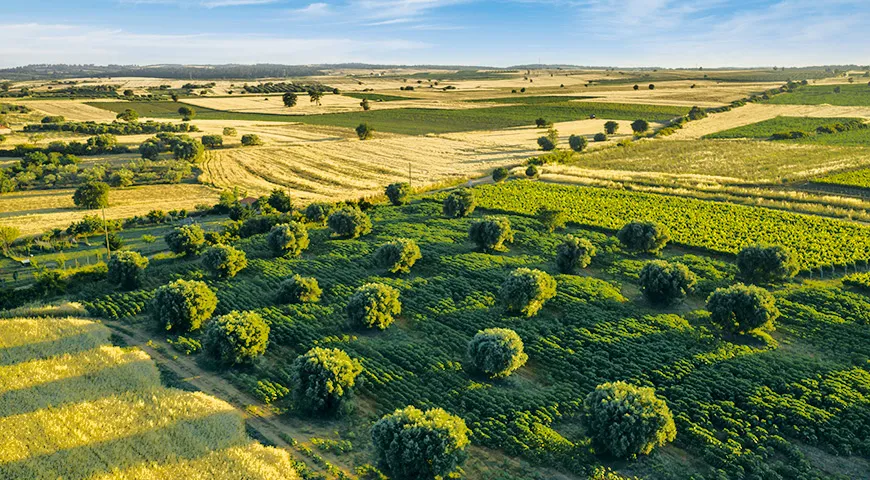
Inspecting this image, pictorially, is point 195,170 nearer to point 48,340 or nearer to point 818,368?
point 48,340

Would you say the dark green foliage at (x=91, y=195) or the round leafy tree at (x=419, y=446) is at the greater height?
the dark green foliage at (x=91, y=195)

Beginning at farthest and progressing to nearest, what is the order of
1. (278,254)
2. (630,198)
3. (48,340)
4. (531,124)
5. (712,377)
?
(531,124) < (630,198) < (278,254) < (48,340) < (712,377)

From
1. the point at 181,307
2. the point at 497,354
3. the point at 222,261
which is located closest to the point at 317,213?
the point at 222,261

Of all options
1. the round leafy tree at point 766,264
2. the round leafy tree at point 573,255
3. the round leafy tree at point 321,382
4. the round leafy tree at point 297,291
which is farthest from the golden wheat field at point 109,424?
the round leafy tree at point 766,264

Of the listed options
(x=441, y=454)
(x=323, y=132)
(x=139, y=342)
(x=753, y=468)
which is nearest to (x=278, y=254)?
(x=139, y=342)

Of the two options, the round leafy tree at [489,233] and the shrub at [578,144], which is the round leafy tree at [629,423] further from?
the shrub at [578,144]

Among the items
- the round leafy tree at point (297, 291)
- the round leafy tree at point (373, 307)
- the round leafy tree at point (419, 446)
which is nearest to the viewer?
the round leafy tree at point (419, 446)
